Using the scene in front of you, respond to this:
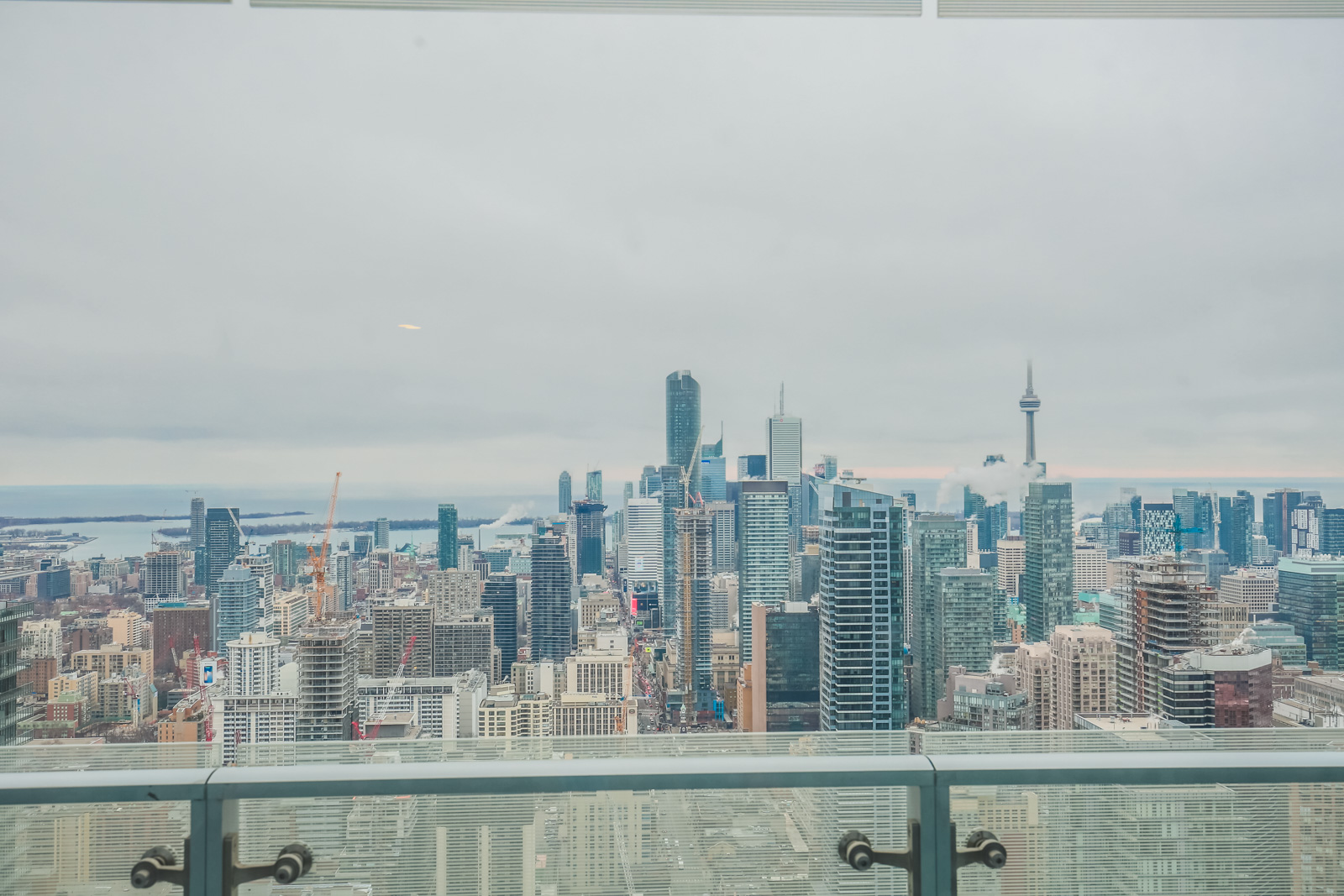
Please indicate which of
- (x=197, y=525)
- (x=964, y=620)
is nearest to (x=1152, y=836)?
(x=964, y=620)

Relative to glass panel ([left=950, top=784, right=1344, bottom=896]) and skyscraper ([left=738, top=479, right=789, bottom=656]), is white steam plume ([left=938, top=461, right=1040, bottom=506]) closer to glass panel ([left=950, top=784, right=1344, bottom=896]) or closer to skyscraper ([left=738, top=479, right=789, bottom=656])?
skyscraper ([left=738, top=479, right=789, bottom=656])

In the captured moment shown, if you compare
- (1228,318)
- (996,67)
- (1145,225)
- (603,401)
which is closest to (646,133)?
(996,67)

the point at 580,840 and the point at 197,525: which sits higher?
the point at 197,525

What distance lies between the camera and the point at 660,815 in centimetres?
102

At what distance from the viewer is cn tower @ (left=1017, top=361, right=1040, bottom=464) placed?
3749mm

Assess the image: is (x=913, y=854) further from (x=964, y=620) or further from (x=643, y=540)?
(x=643, y=540)

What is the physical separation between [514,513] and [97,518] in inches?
78.9

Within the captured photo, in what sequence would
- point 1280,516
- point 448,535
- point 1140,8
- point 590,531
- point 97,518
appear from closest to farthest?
point 1140,8 < point 97,518 < point 1280,516 < point 448,535 < point 590,531

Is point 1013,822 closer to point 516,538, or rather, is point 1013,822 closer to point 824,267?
point 824,267

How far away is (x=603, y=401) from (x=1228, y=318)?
3377 mm

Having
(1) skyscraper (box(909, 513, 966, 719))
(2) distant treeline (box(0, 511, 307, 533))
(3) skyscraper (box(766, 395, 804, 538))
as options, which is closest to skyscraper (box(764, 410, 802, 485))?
(3) skyscraper (box(766, 395, 804, 538))

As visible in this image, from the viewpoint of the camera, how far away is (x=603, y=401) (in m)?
4.29

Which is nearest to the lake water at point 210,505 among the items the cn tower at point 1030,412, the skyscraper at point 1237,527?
the cn tower at point 1030,412

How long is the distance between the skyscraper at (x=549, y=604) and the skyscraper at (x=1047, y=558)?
8.65ft
